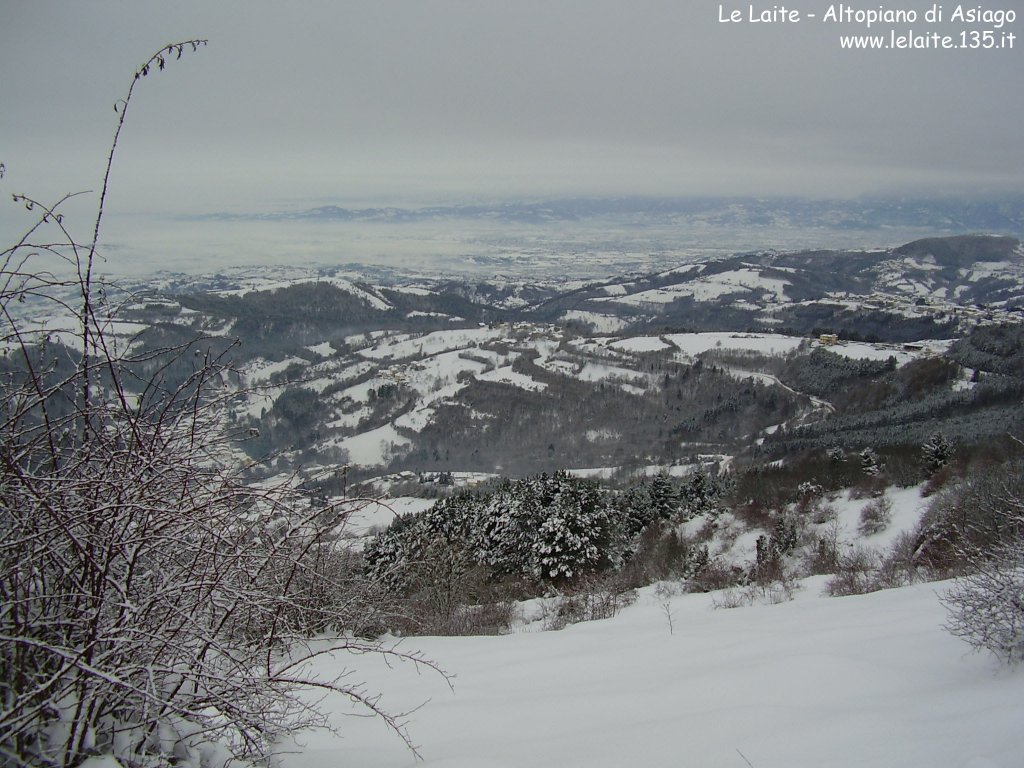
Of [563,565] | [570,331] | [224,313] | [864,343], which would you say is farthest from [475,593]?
[224,313]

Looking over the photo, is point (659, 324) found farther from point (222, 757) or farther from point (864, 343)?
point (222, 757)

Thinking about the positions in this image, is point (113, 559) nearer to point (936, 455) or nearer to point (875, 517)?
point (875, 517)

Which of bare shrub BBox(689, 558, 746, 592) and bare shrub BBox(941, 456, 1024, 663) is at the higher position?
bare shrub BBox(941, 456, 1024, 663)

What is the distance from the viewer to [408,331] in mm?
170000

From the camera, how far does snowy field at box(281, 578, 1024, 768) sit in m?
3.30

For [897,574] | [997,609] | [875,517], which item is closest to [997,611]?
[997,609]

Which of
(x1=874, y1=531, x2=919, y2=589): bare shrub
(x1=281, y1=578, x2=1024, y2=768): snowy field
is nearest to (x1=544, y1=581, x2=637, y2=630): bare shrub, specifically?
(x1=281, y1=578, x2=1024, y2=768): snowy field

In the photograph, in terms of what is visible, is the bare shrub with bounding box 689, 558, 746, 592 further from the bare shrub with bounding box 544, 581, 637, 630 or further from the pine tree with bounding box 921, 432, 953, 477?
the pine tree with bounding box 921, 432, 953, 477

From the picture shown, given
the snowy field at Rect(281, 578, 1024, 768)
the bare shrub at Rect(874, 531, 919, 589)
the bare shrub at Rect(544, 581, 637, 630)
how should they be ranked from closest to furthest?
1. the snowy field at Rect(281, 578, 1024, 768)
2. the bare shrub at Rect(874, 531, 919, 589)
3. the bare shrub at Rect(544, 581, 637, 630)

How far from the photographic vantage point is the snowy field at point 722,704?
3305mm

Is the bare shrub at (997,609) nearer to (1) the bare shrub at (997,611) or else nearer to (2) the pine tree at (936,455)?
(1) the bare shrub at (997,611)

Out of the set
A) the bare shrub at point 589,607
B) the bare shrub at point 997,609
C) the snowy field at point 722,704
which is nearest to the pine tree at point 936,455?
the bare shrub at point 589,607

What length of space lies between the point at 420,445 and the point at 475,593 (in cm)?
7601

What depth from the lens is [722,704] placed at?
13.9ft
